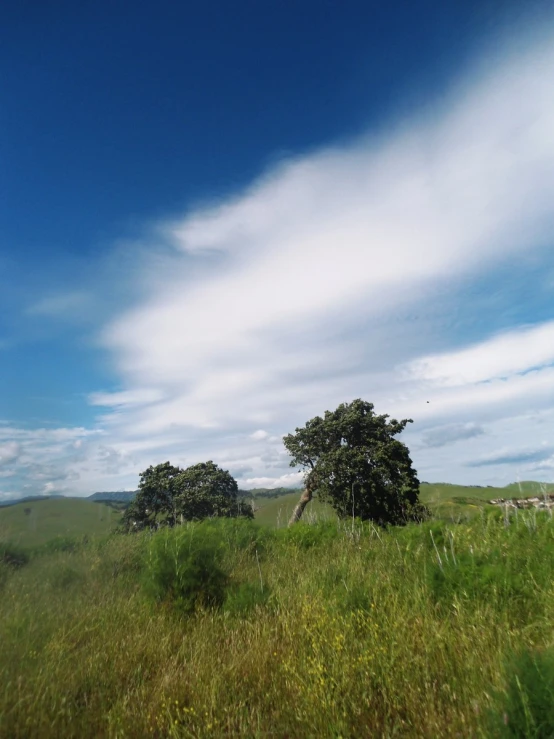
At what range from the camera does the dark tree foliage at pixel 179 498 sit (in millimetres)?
26672

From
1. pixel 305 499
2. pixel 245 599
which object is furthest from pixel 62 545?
pixel 305 499

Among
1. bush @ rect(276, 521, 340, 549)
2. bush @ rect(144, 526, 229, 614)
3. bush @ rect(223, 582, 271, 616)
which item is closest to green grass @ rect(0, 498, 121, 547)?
bush @ rect(144, 526, 229, 614)

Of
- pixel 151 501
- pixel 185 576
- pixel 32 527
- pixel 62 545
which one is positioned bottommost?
pixel 185 576

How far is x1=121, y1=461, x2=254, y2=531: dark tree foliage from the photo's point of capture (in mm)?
26672

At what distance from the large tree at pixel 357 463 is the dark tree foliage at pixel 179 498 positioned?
15.9ft

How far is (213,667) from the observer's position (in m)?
4.31

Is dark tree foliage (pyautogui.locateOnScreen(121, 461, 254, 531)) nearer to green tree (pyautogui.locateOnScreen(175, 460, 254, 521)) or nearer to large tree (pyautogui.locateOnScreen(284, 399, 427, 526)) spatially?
green tree (pyautogui.locateOnScreen(175, 460, 254, 521))

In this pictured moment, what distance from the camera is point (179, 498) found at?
26.8 m

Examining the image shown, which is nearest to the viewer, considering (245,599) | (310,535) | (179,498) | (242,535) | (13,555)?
(245,599)

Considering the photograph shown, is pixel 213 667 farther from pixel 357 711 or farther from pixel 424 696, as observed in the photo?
pixel 424 696

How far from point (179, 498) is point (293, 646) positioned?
23726 millimetres

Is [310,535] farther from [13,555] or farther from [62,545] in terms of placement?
[13,555]

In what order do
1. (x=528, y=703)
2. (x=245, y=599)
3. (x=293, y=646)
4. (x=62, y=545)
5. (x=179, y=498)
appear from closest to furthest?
(x=528, y=703) < (x=293, y=646) < (x=245, y=599) < (x=62, y=545) < (x=179, y=498)

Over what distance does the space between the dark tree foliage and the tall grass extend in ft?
62.6
